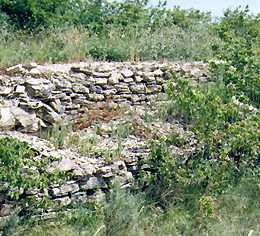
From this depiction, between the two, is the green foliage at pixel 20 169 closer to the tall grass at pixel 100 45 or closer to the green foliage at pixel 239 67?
the tall grass at pixel 100 45

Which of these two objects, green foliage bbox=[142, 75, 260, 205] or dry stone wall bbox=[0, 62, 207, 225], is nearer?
dry stone wall bbox=[0, 62, 207, 225]

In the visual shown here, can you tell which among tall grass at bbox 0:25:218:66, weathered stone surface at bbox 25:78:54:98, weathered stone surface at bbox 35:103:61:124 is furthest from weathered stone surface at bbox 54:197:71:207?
tall grass at bbox 0:25:218:66

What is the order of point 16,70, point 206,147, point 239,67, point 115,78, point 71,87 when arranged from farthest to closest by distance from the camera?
point 239,67 < point 115,78 < point 71,87 < point 16,70 < point 206,147

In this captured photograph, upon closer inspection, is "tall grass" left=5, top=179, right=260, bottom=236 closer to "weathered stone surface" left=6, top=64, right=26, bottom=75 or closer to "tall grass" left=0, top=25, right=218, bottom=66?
"weathered stone surface" left=6, top=64, right=26, bottom=75

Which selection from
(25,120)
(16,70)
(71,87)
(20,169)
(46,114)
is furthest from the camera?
(71,87)

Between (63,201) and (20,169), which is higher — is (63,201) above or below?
below

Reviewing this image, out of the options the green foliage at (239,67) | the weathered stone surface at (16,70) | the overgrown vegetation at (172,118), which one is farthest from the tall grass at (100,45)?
the green foliage at (239,67)

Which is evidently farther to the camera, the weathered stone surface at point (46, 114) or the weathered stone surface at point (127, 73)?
the weathered stone surface at point (127, 73)

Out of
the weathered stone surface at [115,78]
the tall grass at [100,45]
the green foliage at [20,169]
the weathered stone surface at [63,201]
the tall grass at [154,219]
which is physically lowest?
the tall grass at [154,219]

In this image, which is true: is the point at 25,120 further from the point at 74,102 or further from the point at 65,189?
the point at 65,189

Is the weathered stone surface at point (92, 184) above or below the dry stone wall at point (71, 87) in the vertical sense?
below

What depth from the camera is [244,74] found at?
8555 millimetres

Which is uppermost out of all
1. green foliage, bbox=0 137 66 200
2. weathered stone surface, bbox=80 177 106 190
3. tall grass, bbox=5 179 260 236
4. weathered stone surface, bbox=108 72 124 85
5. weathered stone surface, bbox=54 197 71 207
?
weathered stone surface, bbox=108 72 124 85

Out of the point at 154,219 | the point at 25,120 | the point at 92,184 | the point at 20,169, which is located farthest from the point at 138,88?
the point at 20,169
